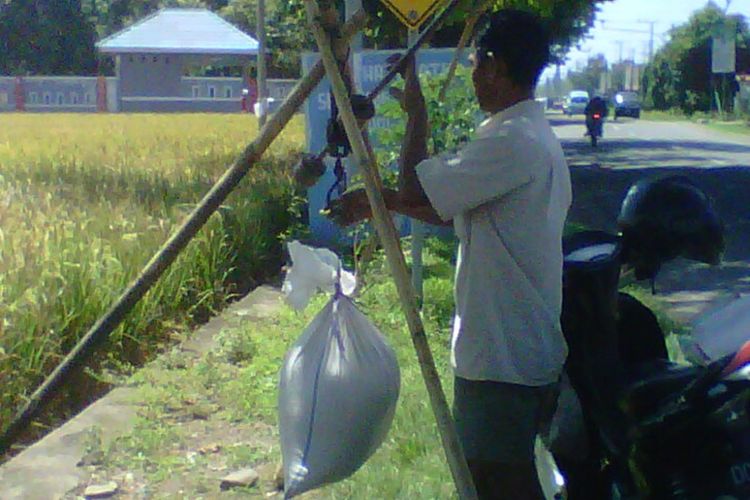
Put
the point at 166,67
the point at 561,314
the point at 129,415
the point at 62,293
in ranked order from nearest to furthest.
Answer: the point at 561,314, the point at 129,415, the point at 62,293, the point at 166,67

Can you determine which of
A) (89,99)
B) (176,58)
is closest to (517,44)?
(89,99)

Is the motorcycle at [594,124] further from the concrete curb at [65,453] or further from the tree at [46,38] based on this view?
the tree at [46,38]

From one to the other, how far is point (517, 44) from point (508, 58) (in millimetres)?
43

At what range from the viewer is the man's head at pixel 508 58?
3.11 metres

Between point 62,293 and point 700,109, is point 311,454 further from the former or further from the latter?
point 700,109

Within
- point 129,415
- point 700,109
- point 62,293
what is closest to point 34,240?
point 62,293

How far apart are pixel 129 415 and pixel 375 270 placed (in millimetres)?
3727

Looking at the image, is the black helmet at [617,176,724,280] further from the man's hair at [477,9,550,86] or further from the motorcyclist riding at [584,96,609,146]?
the motorcyclist riding at [584,96,609,146]

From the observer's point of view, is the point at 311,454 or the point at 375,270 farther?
the point at 375,270

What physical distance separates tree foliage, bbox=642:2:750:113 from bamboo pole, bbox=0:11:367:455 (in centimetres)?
6348

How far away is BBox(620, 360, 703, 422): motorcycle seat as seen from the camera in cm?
317

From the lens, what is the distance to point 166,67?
60.7 meters

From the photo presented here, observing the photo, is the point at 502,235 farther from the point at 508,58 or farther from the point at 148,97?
the point at 148,97

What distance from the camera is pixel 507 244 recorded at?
3.07m
